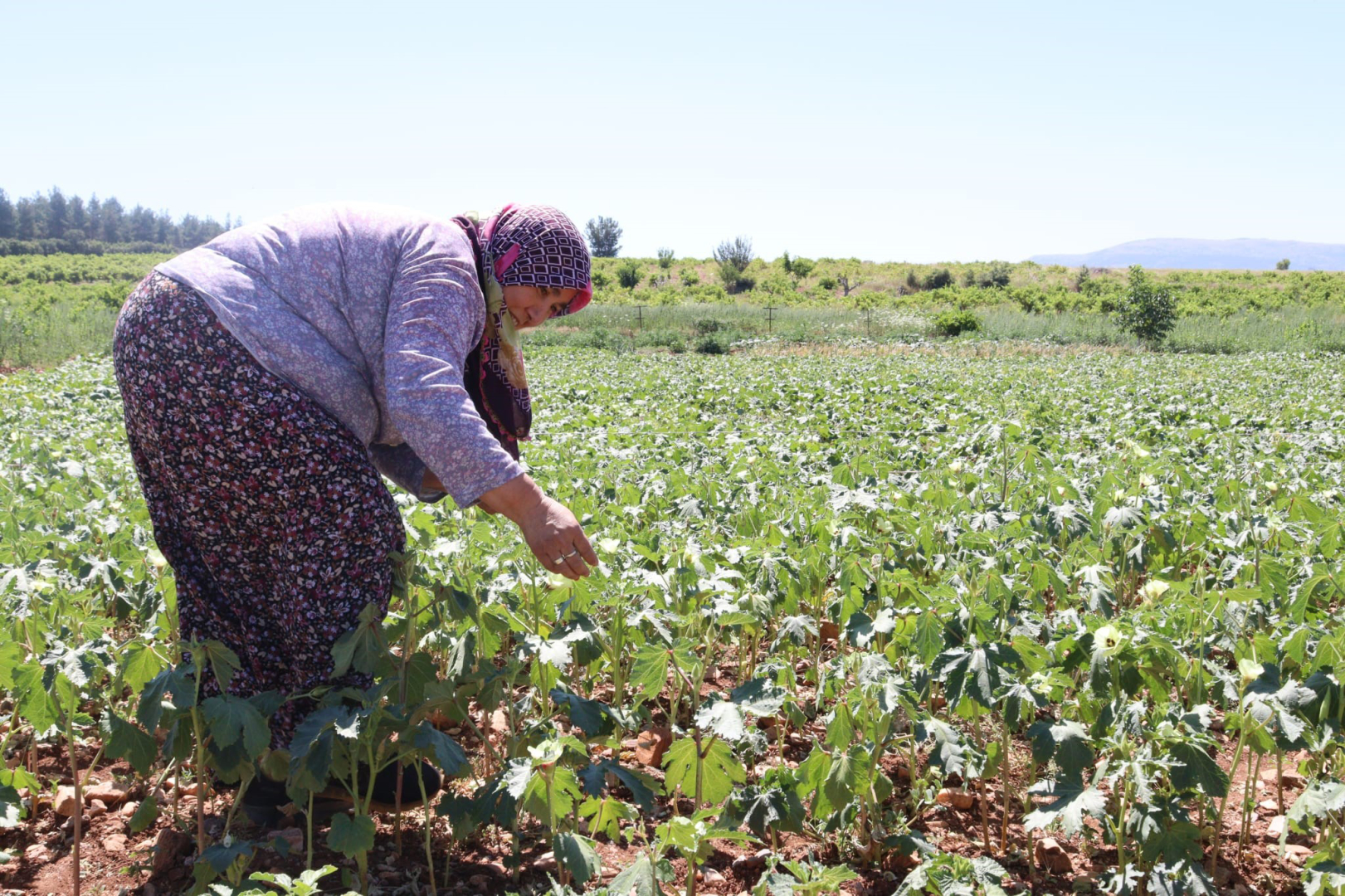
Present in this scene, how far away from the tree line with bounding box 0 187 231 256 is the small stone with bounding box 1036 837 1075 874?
94.7m

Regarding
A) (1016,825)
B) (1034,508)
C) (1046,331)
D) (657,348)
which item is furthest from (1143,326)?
(1016,825)

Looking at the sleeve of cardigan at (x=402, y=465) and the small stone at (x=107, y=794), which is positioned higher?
the sleeve of cardigan at (x=402, y=465)

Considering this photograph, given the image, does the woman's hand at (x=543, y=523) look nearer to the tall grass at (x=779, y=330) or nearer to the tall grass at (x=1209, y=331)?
the tall grass at (x=779, y=330)

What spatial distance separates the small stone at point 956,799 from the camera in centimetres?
251

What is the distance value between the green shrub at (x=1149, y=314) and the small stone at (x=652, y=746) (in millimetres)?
26414

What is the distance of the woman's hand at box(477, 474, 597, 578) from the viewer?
75.2 inches

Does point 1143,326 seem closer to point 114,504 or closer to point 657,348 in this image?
point 657,348

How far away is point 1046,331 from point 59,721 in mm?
29084

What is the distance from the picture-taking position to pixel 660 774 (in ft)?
8.63

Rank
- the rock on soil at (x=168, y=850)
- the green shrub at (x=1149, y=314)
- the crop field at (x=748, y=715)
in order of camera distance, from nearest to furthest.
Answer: the crop field at (x=748, y=715) → the rock on soil at (x=168, y=850) → the green shrub at (x=1149, y=314)

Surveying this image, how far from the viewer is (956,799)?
2518 millimetres

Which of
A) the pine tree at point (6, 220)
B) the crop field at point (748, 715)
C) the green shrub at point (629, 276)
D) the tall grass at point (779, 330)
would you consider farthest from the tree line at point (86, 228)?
the crop field at point (748, 715)

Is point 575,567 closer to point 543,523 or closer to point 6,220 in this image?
point 543,523

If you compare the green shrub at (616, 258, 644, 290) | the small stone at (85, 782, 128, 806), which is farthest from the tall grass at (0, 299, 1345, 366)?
the green shrub at (616, 258, 644, 290)
